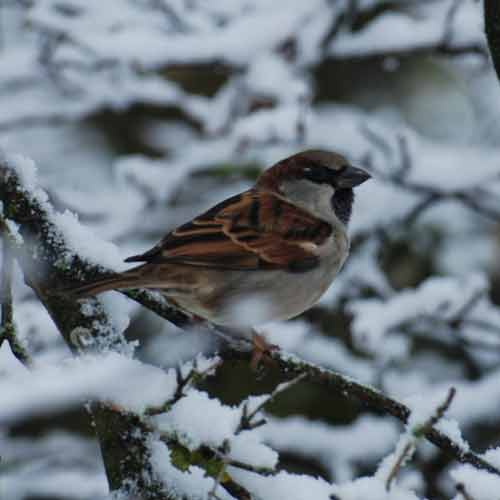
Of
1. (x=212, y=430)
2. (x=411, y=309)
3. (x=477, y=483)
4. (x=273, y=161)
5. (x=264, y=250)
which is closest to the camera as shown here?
(x=477, y=483)

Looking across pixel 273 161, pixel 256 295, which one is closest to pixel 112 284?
pixel 256 295

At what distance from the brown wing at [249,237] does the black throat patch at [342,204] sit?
15 centimetres

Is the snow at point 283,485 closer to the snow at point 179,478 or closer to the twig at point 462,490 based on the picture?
the snow at point 179,478

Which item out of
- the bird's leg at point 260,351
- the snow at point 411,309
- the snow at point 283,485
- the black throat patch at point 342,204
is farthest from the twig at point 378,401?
the snow at point 411,309

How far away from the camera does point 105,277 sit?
2770 millimetres

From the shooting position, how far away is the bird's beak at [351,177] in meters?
3.96

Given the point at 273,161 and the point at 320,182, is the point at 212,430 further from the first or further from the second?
the point at 273,161

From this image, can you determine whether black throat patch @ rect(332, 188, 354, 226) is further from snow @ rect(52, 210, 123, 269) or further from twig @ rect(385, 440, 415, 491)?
twig @ rect(385, 440, 415, 491)

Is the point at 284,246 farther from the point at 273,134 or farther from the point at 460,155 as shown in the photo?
the point at 460,155

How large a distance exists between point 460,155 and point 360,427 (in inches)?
62.2

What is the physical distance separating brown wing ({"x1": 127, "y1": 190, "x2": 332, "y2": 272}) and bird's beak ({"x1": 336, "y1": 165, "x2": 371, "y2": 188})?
0.21m

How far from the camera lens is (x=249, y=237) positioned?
366cm

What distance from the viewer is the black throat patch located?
403cm

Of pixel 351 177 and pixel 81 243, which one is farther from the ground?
pixel 351 177
